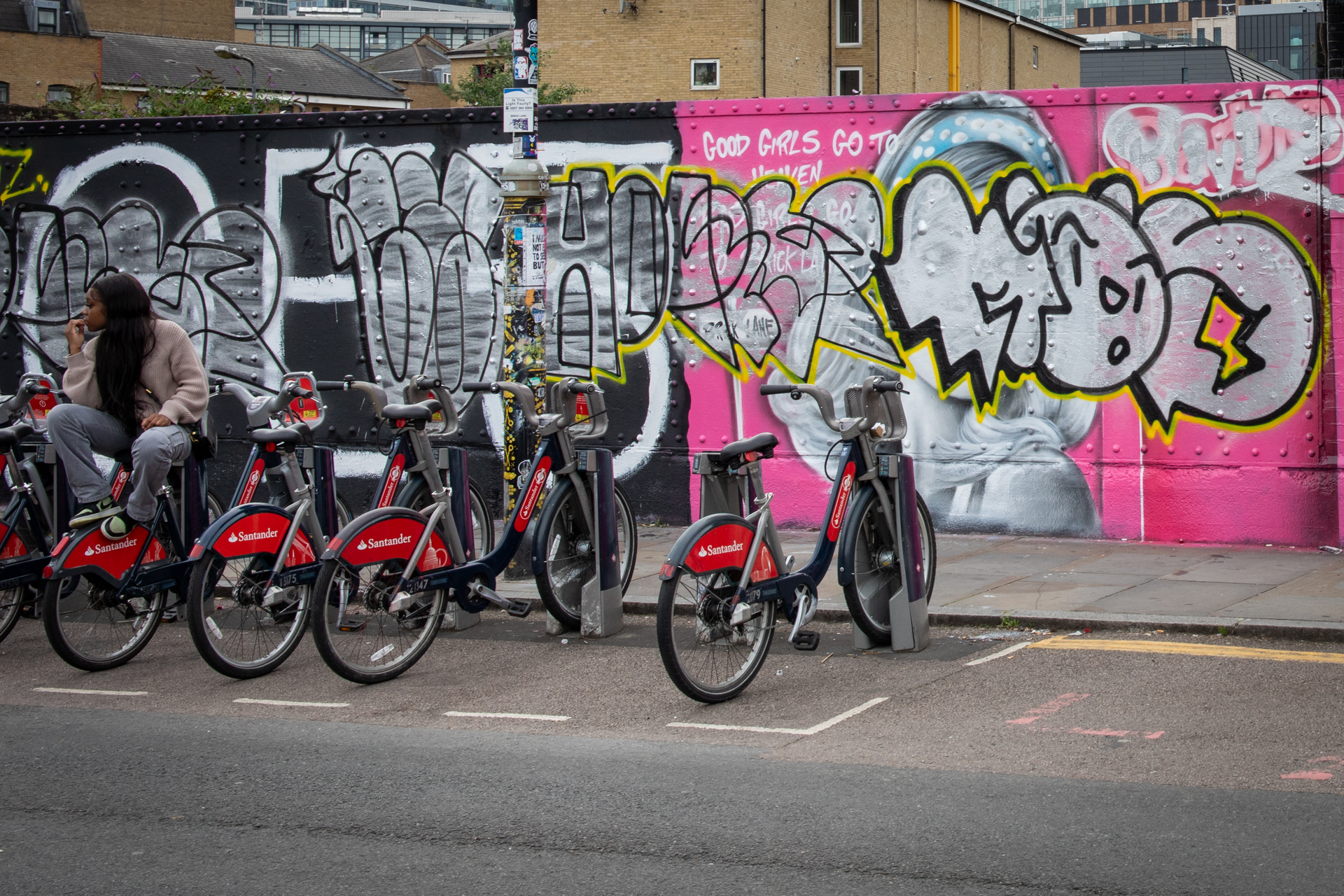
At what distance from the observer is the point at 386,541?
694 centimetres

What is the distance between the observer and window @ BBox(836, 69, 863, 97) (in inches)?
2398

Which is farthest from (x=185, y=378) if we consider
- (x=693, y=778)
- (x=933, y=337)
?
(x=933, y=337)

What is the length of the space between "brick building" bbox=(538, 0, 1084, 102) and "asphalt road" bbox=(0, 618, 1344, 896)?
170 ft

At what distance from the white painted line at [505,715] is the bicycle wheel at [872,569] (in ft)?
5.23

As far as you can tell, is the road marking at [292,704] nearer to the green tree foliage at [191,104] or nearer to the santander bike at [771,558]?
the santander bike at [771,558]

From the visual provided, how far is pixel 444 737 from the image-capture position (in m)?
5.98

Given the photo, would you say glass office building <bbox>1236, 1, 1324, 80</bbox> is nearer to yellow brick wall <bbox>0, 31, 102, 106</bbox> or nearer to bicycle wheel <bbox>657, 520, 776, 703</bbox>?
yellow brick wall <bbox>0, 31, 102, 106</bbox>

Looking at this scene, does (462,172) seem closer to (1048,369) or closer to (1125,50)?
(1048,369)

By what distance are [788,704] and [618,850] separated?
2004 millimetres

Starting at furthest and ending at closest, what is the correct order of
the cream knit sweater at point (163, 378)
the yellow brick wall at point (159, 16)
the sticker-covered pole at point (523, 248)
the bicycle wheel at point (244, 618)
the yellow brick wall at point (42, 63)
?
the yellow brick wall at point (159, 16)
the yellow brick wall at point (42, 63)
the sticker-covered pole at point (523, 248)
the cream knit sweater at point (163, 378)
the bicycle wheel at point (244, 618)

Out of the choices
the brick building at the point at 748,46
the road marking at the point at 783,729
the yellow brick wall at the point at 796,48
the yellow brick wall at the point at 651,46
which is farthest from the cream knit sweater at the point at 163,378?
the yellow brick wall at the point at 796,48

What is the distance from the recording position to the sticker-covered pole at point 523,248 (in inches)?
360

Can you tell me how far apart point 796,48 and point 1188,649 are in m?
55.0

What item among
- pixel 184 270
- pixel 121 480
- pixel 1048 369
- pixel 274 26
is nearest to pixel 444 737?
pixel 121 480
